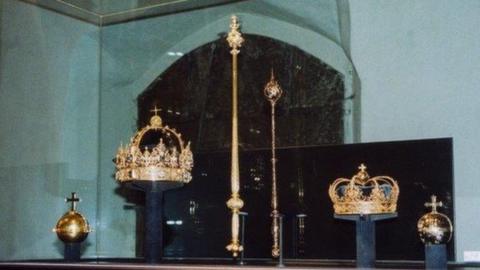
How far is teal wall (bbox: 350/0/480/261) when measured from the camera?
149 inches

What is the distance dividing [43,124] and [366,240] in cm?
217

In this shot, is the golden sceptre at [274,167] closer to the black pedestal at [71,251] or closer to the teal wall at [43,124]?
the black pedestal at [71,251]

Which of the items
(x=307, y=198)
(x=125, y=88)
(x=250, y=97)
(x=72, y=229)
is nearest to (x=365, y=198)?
(x=307, y=198)

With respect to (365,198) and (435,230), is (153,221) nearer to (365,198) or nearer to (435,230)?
(365,198)

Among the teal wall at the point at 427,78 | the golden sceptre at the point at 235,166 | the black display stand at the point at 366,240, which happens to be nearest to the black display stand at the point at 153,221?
the golden sceptre at the point at 235,166

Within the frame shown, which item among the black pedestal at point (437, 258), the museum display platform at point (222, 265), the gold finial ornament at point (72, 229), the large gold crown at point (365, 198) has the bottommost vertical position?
the museum display platform at point (222, 265)

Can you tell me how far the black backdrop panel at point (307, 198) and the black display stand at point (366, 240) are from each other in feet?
1.50

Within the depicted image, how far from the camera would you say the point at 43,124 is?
15.4ft

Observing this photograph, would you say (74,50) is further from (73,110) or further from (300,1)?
(300,1)

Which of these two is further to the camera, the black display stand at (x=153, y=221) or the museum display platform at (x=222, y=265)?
the black display stand at (x=153, y=221)

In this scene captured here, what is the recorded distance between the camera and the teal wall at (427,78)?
149 inches

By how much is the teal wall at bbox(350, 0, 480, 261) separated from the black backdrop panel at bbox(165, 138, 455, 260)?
74 mm

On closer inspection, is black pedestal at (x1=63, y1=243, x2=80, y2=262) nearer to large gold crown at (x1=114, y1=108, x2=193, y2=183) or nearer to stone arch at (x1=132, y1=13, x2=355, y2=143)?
large gold crown at (x1=114, y1=108, x2=193, y2=183)

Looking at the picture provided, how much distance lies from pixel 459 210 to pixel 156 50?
2.03m
